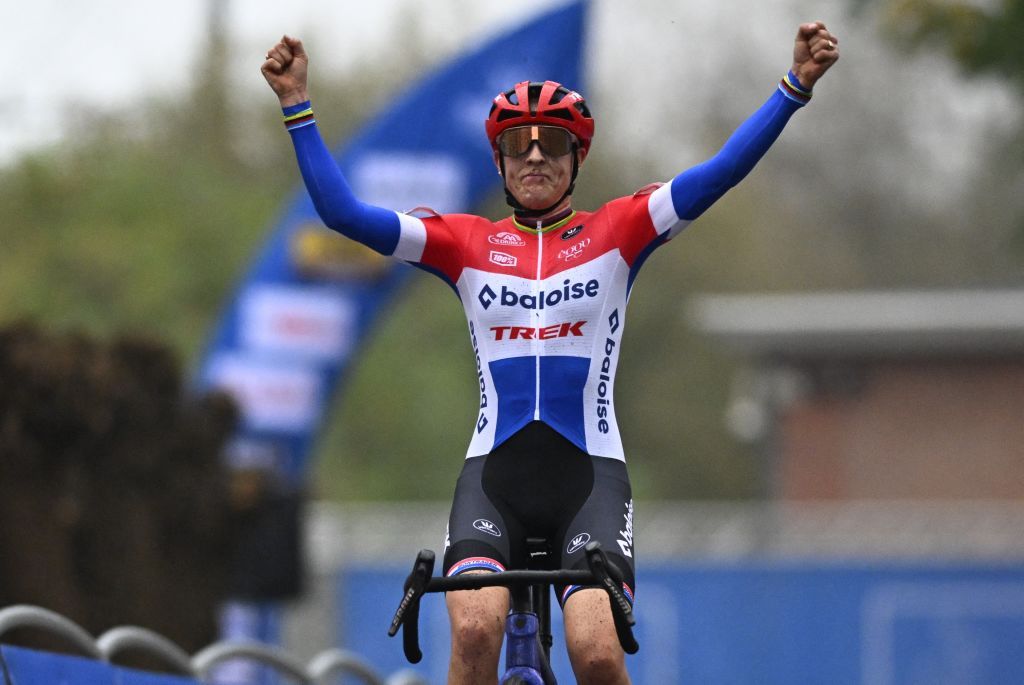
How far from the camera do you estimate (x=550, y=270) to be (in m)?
6.57

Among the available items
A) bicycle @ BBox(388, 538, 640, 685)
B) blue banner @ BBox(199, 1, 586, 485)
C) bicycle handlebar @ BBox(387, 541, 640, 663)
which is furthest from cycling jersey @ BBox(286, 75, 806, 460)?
blue banner @ BBox(199, 1, 586, 485)

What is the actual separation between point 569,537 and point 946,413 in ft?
88.0

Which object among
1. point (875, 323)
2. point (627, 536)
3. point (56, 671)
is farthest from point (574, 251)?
point (875, 323)

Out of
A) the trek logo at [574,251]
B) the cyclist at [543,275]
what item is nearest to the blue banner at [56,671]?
the cyclist at [543,275]

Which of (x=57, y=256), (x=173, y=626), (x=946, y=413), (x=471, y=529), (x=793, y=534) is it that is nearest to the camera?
(x=471, y=529)

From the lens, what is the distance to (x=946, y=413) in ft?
105

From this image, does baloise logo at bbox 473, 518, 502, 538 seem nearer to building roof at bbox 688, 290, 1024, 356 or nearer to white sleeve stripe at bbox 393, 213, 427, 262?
white sleeve stripe at bbox 393, 213, 427, 262

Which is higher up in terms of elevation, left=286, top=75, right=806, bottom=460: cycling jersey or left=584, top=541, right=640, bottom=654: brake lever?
left=286, top=75, right=806, bottom=460: cycling jersey

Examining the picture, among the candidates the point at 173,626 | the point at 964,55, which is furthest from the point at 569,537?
the point at 964,55

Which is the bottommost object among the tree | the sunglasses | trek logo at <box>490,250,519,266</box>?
trek logo at <box>490,250,519,266</box>

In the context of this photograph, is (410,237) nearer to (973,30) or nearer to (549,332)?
(549,332)

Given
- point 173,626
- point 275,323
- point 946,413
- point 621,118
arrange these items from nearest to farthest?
1. point 173,626
2. point 275,323
3. point 946,413
4. point 621,118

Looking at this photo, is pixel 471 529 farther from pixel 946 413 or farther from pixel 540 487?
pixel 946 413

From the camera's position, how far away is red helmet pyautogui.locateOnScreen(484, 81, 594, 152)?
6.55m
